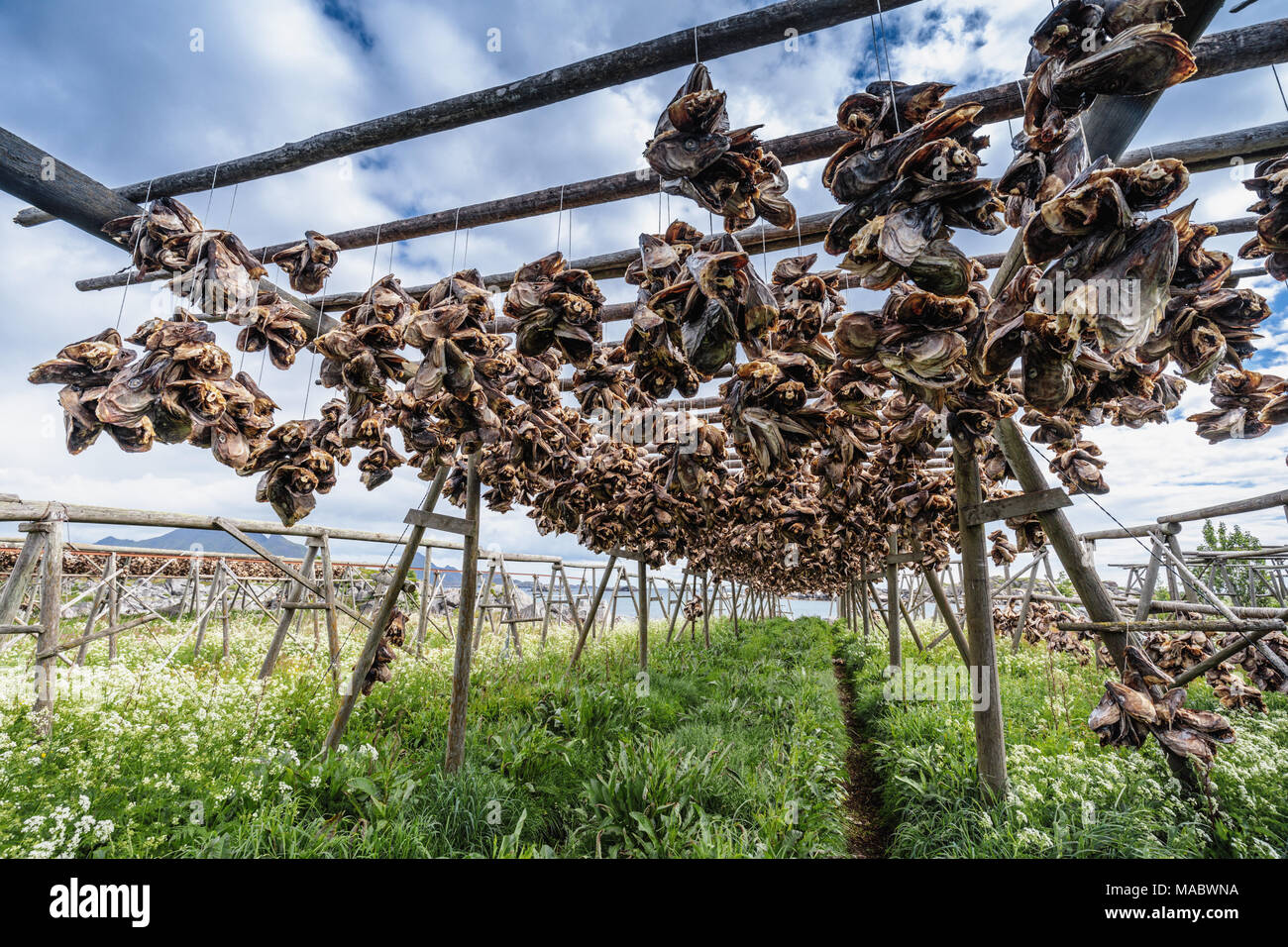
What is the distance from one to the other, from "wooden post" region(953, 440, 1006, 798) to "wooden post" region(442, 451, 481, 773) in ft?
12.5

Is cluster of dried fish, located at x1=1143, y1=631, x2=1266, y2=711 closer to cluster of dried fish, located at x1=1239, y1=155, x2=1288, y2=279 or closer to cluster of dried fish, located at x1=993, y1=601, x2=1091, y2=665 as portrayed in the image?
cluster of dried fish, located at x1=993, y1=601, x2=1091, y2=665

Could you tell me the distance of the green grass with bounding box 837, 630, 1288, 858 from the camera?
321 cm

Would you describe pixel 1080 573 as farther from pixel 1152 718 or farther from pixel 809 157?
pixel 809 157

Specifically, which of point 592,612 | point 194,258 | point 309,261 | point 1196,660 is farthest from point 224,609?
point 1196,660

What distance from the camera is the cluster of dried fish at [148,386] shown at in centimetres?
183

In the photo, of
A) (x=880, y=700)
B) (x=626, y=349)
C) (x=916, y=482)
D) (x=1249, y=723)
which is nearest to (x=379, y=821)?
(x=626, y=349)

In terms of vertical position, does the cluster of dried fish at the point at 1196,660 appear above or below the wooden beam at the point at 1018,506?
below

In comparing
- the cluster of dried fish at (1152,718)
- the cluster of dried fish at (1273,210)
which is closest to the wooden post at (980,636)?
the cluster of dried fish at (1152,718)

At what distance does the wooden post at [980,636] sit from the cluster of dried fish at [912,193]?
244 cm

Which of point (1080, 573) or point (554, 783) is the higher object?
point (1080, 573)

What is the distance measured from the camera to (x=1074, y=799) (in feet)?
12.2

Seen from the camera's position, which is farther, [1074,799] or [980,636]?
[1074,799]

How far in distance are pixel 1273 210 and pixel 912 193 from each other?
182 centimetres

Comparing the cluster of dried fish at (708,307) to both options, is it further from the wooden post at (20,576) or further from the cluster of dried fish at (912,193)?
the wooden post at (20,576)
